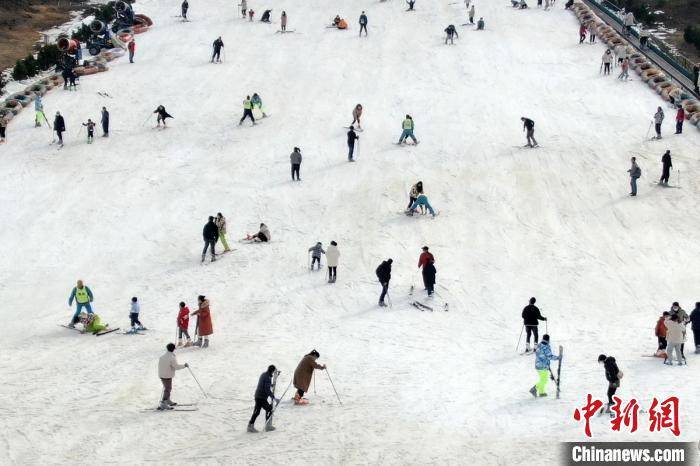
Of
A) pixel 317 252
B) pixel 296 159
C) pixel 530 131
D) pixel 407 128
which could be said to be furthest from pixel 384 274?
pixel 530 131

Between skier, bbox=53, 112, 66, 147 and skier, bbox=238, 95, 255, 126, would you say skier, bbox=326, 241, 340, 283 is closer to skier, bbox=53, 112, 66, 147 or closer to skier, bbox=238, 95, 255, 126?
skier, bbox=238, 95, 255, 126

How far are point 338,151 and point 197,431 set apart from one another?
2119 centimetres

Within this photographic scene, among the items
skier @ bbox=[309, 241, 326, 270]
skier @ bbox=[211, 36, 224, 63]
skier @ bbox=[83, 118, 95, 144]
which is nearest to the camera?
skier @ bbox=[309, 241, 326, 270]

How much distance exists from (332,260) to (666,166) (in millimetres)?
13042

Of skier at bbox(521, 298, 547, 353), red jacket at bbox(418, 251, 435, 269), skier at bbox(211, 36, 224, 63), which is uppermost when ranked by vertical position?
skier at bbox(211, 36, 224, 63)

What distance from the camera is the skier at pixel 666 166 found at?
35.0 metres

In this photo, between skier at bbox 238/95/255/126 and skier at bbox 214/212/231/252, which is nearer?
skier at bbox 214/212/231/252

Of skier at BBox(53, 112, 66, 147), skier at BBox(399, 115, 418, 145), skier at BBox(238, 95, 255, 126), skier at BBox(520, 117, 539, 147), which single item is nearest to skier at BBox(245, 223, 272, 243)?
skier at BBox(399, 115, 418, 145)

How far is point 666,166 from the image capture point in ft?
116

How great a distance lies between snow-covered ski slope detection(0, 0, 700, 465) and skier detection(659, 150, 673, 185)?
41 cm

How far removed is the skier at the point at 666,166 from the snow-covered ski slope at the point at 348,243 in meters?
0.41

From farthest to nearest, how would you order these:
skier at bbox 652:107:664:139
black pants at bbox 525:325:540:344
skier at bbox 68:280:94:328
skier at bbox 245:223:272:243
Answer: skier at bbox 652:107:664:139 < skier at bbox 245:223:272:243 < skier at bbox 68:280:94:328 < black pants at bbox 525:325:540:344

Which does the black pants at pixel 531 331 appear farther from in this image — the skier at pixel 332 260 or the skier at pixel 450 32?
the skier at pixel 450 32

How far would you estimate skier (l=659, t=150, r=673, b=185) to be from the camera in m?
35.0
